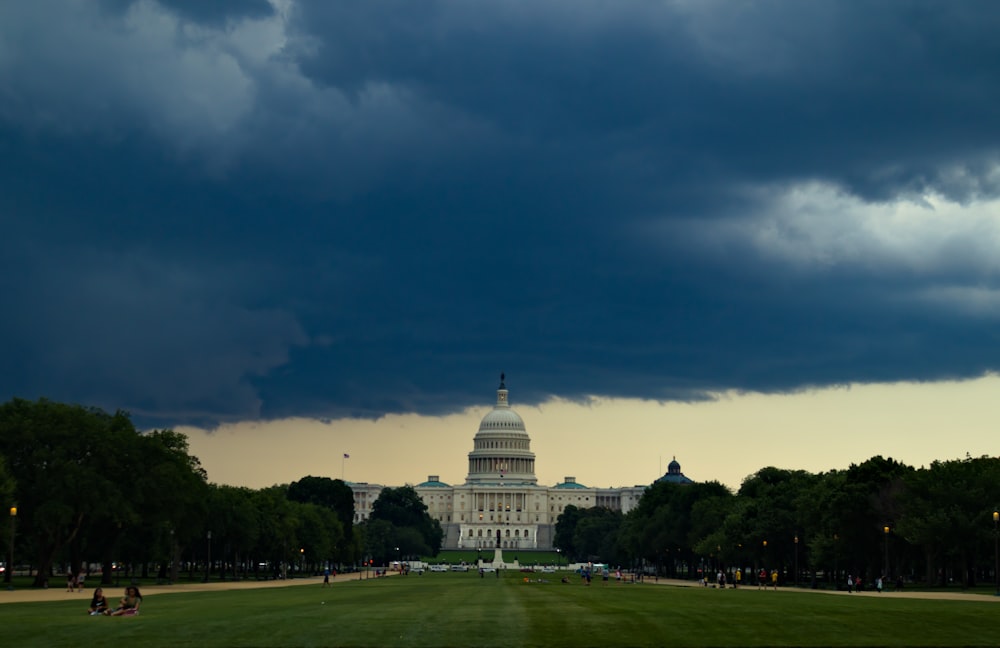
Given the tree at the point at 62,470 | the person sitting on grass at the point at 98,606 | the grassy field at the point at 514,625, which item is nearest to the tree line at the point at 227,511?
the tree at the point at 62,470

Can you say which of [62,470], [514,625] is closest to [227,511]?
[62,470]

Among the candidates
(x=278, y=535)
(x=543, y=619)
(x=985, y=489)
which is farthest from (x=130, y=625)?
(x=278, y=535)

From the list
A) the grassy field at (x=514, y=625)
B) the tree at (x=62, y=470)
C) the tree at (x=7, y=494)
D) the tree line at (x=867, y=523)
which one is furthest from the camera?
the tree line at (x=867, y=523)

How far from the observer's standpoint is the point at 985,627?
41.0 meters

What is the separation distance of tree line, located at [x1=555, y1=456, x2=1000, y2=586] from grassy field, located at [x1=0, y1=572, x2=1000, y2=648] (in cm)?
4101

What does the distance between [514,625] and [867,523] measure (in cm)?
7730

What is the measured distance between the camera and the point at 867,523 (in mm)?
111438

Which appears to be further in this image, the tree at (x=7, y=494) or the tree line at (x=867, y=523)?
the tree line at (x=867, y=523)

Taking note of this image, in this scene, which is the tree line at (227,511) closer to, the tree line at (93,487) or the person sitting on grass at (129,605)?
the tree line at (93,487)

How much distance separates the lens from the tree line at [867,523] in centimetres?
9738

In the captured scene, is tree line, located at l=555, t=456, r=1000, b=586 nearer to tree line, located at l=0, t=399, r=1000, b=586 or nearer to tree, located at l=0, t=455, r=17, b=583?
tree line, located at l=0, t=399, r=1000, b=586

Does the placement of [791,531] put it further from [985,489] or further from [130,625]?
[130,625]

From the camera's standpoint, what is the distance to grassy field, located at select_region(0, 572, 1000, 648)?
3550 cm

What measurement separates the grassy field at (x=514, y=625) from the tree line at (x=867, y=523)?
1614 inches
